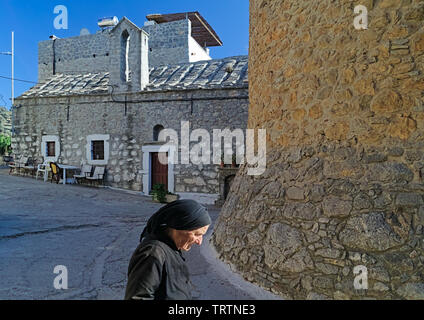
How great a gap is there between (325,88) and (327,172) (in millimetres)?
931

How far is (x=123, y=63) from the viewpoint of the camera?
12.8 meters

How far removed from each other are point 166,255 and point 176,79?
467 inches

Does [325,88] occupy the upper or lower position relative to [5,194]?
upper

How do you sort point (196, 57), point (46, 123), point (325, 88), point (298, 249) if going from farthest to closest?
point (196, 57), point (46, 123), point (325, 88), point (298, 249)

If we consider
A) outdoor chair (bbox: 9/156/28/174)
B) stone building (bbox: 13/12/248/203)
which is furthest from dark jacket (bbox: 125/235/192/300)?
outdoor chair (bbox: 9/156/28/174)

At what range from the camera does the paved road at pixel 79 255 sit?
2.98 m

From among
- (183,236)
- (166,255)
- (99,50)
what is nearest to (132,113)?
(99,50)

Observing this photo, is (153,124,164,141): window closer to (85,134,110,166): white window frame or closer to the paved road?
(85,134,110,166): white window frame

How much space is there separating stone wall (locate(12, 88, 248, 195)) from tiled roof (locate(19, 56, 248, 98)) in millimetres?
351

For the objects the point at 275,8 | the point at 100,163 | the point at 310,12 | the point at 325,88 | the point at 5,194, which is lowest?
the point at 5,194

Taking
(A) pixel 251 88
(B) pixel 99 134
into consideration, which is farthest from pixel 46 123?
(A) pixel 251 88

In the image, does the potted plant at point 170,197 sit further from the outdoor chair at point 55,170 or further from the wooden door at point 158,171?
the outdoor chair at point 55,170

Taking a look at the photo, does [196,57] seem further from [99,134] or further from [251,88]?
[251,88]
